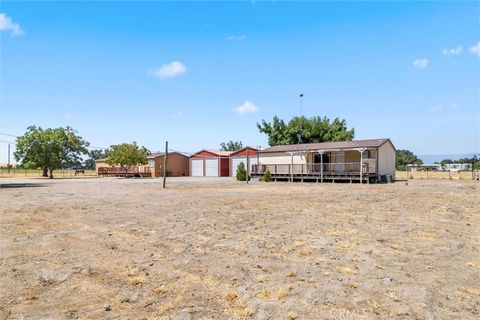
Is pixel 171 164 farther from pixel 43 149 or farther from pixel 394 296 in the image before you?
pixel 394 296

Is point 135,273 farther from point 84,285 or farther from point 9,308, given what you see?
point 9,308

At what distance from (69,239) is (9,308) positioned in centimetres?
349

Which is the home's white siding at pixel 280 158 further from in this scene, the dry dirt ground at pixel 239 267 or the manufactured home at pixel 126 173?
the dry dirt ground at pixel 239 267

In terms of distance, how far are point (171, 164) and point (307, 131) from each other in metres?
21.0

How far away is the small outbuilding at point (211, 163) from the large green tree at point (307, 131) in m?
7.27

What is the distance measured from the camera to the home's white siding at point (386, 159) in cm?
3134

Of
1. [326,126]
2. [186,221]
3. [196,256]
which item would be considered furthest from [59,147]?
[196,256]

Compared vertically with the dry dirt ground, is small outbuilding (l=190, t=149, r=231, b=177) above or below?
above

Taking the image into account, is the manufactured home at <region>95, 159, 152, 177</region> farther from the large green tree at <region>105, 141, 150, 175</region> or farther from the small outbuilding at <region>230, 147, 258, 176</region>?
the small outbuilding at <region>230, 147, 258, 176</region>

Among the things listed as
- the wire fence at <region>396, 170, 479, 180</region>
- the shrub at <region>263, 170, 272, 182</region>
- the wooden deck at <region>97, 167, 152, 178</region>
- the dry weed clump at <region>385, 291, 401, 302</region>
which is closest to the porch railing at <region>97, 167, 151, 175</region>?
the wooden deck at <region>97, 167, 152, 178</region>

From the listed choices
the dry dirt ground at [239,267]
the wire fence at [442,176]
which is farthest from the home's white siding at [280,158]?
the dry dirt ground at [239,267]

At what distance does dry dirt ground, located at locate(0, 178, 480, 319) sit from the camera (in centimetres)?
417

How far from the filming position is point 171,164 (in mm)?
53938

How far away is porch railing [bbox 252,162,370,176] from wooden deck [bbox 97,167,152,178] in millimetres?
21980
